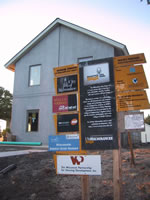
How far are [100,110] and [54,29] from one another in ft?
46.1

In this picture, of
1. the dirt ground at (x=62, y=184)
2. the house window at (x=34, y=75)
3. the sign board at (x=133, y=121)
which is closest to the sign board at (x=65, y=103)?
the sign board at (x=133, y=121)

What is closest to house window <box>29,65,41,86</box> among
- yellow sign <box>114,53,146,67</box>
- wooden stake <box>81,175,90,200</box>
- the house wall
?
the house wall

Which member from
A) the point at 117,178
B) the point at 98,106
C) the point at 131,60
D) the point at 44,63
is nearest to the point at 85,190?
the point at 117,178

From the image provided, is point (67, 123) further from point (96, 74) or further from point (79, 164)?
point (96, 74)

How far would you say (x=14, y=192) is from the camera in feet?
16.2

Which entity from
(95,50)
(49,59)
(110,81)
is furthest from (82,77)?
(49,59)

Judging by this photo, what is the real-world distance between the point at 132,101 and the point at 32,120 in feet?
41.9

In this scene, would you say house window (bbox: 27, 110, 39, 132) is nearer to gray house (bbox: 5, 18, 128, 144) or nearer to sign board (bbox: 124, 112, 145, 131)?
gray house (bbox: 5, 18, 128, 144)

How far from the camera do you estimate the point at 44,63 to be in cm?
1579

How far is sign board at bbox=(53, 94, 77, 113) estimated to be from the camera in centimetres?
414

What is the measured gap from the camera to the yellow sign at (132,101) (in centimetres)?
359

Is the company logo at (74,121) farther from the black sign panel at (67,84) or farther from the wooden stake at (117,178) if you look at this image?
the wooden stake at (117,178)

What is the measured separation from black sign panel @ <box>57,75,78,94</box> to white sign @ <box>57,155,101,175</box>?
4.66 ft

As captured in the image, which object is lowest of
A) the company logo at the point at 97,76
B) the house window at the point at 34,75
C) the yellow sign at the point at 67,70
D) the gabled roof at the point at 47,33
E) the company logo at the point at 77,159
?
the company logo at the point at 77,159
